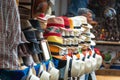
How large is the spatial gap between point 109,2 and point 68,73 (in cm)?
490

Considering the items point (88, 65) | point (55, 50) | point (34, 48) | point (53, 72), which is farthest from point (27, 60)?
point (88, 65)

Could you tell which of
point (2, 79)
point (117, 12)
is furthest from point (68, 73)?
point (117, 12)

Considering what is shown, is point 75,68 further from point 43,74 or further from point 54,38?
point 43,74

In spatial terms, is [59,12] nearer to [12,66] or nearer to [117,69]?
[117,69]

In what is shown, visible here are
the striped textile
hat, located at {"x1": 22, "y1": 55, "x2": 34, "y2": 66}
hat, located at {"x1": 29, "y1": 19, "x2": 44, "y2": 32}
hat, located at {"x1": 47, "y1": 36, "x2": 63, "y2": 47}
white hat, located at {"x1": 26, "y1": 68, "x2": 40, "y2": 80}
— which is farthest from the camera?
hat, located at {"x1": 47, "y1": 36, "x2": 63, "y2": 47}

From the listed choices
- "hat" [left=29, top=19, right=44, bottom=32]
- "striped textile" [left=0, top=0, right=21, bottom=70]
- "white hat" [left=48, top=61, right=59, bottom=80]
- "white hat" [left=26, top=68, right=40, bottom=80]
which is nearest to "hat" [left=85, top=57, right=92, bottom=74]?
"white hat" [left=48, top=61, right=59, bottom=80]

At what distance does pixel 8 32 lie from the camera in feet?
7.52

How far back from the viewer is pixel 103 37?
7473mm

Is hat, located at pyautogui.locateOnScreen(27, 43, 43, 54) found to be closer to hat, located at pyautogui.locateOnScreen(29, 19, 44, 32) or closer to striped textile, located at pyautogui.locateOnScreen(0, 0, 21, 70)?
hat, located at pyautogui.locateOnScreen(29, 19, 44, 32)

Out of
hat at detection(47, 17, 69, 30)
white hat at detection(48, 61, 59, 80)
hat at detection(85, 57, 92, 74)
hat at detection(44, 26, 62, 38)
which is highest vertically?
hat at detection(47, 17, 69, 30)

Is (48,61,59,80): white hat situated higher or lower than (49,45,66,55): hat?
lower

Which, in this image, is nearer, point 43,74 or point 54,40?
point 43,74

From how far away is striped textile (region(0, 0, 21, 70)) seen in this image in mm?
2270

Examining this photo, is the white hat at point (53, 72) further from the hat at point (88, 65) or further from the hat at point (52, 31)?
the hat at point (88, 65)
